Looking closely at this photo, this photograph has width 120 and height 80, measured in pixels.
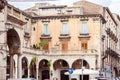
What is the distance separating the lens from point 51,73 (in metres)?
64.0

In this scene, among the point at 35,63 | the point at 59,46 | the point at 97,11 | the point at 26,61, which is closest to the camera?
the point at 26,61

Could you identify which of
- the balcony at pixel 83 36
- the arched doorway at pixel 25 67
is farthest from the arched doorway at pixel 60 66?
the arched doorway at pixel 25 67

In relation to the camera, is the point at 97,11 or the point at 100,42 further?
the point at 97,11

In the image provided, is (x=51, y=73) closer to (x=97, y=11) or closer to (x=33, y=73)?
(x=33, y=73)

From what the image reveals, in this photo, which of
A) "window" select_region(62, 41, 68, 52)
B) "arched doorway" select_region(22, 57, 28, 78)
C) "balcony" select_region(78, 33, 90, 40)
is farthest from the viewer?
"window" select_region(62, 41, 68, 52)

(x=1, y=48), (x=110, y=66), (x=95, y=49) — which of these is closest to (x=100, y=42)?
(x=95, y=49)

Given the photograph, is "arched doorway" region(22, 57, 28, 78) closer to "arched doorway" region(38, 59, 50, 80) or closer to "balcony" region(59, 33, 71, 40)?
"arched doorway" region(38, 59, 50, 80)

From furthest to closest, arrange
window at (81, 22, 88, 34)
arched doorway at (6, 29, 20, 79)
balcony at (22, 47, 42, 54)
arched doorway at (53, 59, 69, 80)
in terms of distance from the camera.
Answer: window at (81, 22, 88, 34), arched doorway at (53, 59, 69, 80), balcony at (22, 47, 42, 54), arched doorway at (6, 29, 20, 79)

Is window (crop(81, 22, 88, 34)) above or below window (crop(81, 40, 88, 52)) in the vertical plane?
above

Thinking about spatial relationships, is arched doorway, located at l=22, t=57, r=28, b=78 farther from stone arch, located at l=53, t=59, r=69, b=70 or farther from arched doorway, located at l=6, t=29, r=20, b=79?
arched doorway, located at l=6, t=29, r=20, b=79

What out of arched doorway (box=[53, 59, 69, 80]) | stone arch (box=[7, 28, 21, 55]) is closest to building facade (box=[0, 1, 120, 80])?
arched doorway (box=[53, 59, 69, 80])

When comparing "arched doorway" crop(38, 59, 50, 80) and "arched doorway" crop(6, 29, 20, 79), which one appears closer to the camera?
"arched doorway" crop(6, 29, 20, 79)

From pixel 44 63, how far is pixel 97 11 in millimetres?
13729

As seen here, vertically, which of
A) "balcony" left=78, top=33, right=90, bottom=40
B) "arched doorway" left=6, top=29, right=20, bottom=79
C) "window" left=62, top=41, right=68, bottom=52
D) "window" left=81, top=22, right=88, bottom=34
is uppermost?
"window" left=81, top=22, right=88, bottom=34
